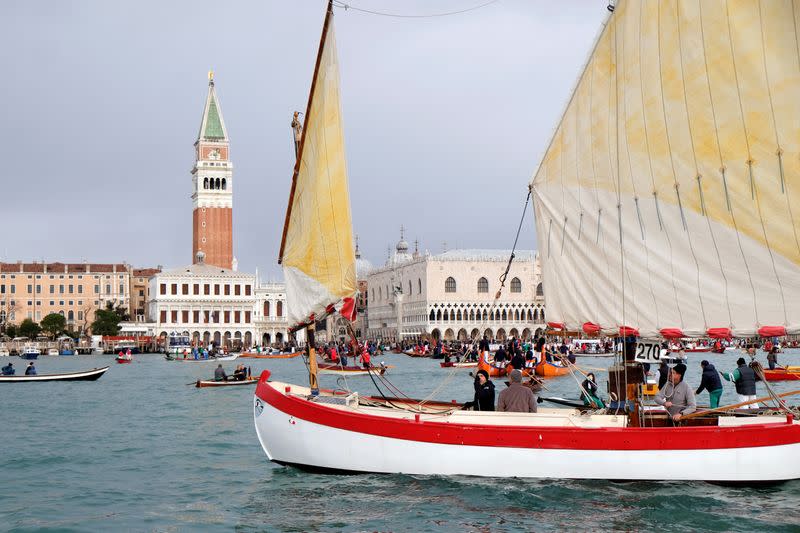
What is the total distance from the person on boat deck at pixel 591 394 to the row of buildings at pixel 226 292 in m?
71.5

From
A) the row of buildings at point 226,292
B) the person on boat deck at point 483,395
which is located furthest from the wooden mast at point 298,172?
the row of buildings at point 226,292

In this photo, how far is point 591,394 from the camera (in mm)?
19094

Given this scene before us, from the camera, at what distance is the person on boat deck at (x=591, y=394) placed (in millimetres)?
14323

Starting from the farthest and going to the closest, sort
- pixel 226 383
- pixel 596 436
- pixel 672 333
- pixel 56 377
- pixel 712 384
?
pixel 56 377
pixel 226 383
pixel 712 384
pixel 672 333
pixel 596 436

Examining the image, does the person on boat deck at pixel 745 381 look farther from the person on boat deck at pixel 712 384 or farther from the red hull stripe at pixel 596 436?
the red hull stripe at pixel 596 436

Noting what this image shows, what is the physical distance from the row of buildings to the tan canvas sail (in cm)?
7827

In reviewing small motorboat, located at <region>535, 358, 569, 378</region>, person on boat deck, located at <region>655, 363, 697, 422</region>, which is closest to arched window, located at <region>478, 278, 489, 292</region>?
small motorboat, located at <region>535, 358, 569, 378</region>

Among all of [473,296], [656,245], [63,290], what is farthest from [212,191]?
→ [656,245]

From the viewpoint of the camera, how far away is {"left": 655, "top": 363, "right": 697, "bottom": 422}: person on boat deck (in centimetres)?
1293

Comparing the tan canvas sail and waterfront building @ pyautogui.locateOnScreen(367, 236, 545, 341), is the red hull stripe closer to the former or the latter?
the tan canvas sail

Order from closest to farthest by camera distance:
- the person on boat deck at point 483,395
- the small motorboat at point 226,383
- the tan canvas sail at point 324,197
→ 1. the person on boat deck at point 483,395
2. the tan canvas sail at point 324,197
3. the small motorboat at point 226,383

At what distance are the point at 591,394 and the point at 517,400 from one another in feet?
21.5

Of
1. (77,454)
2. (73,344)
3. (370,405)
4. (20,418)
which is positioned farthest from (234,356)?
(370,405)

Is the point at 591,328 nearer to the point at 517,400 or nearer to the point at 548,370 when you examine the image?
the point at 517,400
